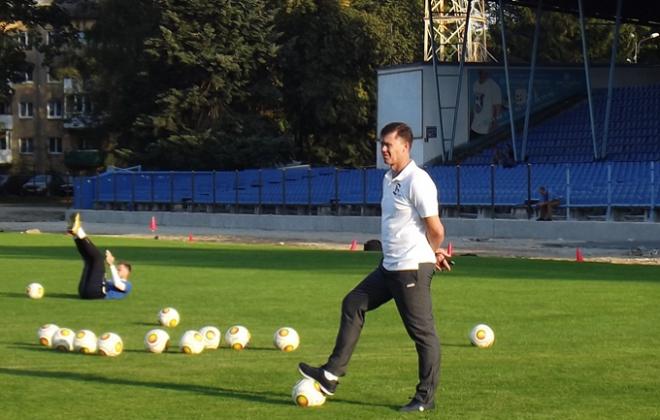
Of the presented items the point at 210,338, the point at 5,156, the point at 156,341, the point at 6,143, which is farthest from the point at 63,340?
the point at 6,143

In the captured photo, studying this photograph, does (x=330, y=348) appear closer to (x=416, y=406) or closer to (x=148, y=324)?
(x=148, y=324)

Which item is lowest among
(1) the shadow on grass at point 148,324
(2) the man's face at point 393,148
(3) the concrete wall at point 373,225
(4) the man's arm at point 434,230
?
(3) the concrete wall at point 373,225

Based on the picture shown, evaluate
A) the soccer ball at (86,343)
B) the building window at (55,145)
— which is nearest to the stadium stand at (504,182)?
the soccer ball at (86,343)

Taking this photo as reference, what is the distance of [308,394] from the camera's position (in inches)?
409

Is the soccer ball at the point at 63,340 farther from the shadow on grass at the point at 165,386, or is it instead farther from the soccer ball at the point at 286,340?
the soccer ball at the point at 286,340

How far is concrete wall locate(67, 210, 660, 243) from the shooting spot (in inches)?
1615

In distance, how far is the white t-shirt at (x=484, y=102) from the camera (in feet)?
200

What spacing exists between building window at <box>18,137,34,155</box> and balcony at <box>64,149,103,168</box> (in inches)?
Answer: 860

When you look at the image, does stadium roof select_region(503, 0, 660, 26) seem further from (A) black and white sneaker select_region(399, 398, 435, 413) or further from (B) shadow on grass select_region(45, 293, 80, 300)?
(A) black and white sneaker select_region(399, 398, 435, 413)

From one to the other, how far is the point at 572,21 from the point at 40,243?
62.8 metres

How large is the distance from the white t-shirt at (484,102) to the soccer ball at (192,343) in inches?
1906

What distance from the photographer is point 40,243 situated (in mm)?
39375

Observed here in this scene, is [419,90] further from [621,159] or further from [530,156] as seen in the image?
[621,159]

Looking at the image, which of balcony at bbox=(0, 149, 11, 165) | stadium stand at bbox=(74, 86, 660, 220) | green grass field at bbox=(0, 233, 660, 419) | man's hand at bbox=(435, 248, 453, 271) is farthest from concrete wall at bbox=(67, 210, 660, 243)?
balcony at bbox=(0, 149, 11, 165)
